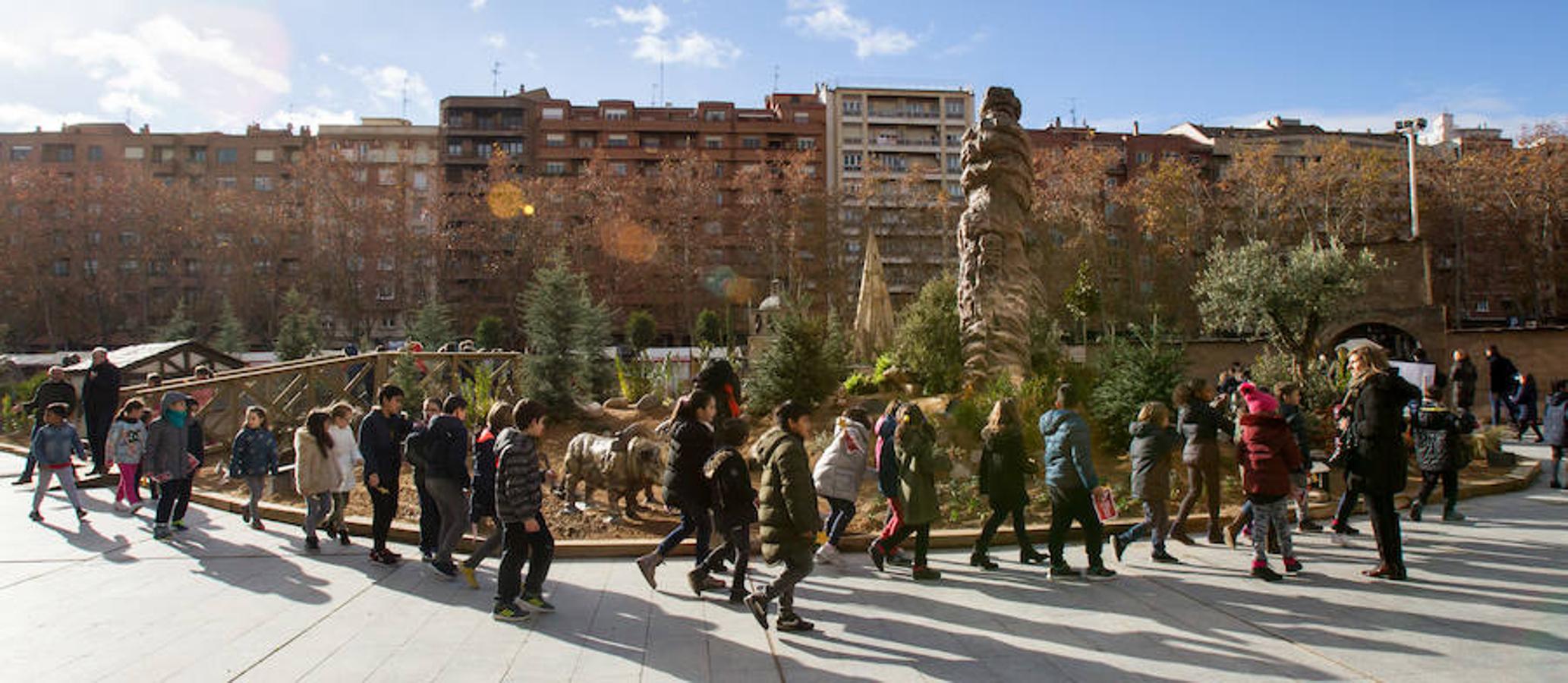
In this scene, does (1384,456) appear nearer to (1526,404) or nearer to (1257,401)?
(1257,401)

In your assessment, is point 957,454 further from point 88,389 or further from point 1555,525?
point 88,389

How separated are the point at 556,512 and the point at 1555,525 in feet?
30.8

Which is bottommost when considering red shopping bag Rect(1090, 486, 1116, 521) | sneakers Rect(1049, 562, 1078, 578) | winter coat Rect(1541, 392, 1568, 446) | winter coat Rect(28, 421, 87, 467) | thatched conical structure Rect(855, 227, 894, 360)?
sneakers Rect(1049, 562, 1078, 578)

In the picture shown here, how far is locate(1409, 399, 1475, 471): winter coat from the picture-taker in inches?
311

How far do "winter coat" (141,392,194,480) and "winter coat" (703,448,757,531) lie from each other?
554cm

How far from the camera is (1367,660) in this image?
4531mm

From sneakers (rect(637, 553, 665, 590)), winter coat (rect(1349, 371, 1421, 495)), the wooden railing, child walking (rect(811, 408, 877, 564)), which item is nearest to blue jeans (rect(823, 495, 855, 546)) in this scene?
child walking (rect(811, 408, 877, 564))

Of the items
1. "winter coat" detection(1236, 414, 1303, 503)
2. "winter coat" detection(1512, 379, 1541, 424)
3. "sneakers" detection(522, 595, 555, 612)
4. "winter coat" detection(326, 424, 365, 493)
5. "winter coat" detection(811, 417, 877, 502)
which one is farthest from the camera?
"winter coat" detection(1512, 379, 1541, 424)

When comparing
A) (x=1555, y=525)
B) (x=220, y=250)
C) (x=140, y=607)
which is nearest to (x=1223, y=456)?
(x=1555, y=525)

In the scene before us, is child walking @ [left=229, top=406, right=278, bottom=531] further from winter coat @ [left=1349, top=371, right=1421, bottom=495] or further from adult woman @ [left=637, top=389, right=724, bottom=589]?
winter coat @ [left=1349, top=371, right=1421, bottom=495]

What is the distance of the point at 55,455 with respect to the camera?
8656 millimetres

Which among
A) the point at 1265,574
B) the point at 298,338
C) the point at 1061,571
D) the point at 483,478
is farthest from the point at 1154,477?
the point at 298,338

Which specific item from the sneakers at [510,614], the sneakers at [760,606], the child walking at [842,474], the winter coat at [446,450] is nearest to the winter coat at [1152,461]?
the child walking at [842,474]

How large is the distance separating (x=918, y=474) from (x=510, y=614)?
119 inches
